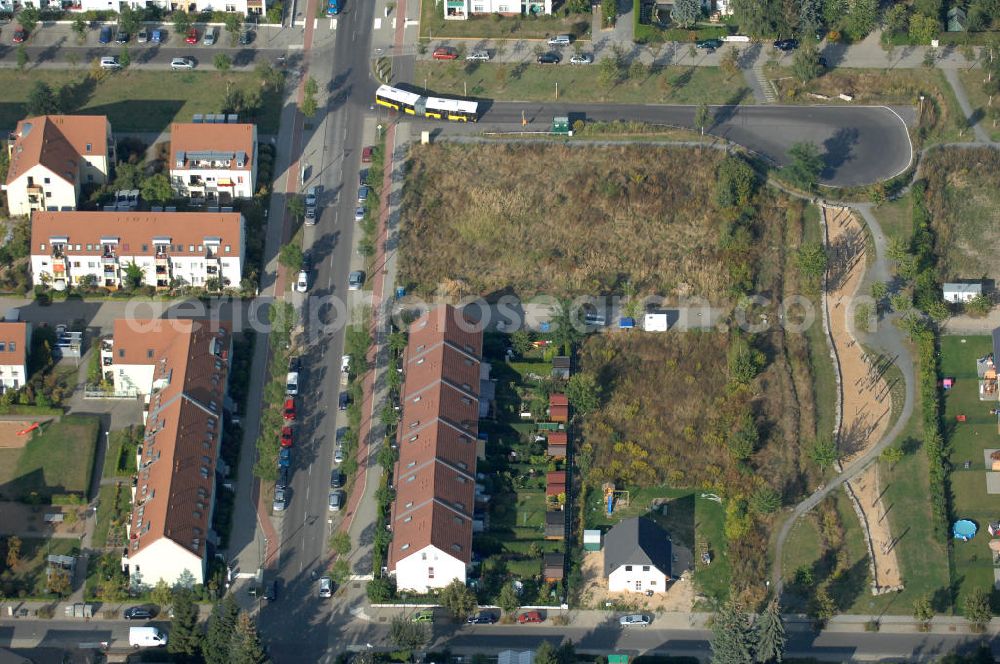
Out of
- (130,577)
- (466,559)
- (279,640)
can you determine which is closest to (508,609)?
(466,559)

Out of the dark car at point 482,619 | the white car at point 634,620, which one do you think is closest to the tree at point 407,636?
the dark car at point 482,619

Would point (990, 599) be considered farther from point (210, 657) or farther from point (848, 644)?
point (210, 657)

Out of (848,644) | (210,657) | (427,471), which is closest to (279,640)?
(210,657)

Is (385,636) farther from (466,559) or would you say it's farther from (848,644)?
(848,644)

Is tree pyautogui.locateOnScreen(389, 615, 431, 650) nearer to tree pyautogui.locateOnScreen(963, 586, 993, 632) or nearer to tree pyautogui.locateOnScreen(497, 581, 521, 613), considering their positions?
tree pyautogui.locateOnScreen(497, 581, 521, 613)

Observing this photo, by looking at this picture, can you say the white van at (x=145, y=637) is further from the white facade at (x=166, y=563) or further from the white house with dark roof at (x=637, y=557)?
the white house with dark roof at (x=637, y=557)

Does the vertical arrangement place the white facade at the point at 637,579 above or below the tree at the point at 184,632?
above

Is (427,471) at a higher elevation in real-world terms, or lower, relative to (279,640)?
higher
